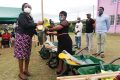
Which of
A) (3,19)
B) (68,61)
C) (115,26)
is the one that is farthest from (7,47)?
(115,26)

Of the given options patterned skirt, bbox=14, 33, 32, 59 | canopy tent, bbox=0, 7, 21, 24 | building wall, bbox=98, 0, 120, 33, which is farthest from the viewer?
building wall, bbox=98, 0, 120, 33

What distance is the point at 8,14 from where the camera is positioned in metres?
19.1

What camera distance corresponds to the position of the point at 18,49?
23.4 feet

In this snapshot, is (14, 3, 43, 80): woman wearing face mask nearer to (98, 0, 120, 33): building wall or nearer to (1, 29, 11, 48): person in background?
(1, 29, 11, 48): person in background

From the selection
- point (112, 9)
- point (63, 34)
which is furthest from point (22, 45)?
point (112, 9)

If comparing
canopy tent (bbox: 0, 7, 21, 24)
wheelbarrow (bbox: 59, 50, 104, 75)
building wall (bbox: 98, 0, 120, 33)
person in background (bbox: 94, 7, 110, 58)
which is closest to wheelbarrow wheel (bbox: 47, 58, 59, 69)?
wheelbarrow (bbox: 59, 50, 104, 75)

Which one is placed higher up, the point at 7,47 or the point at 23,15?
the point at 23,15

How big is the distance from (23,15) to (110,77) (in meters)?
3.12

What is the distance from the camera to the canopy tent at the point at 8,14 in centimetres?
1870

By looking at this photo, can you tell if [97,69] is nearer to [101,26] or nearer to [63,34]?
[63,34]

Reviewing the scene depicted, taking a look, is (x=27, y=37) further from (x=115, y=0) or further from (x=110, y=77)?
(x=115, y=0)

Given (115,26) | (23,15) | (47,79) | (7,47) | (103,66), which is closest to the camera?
(103,66)

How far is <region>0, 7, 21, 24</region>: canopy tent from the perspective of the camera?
61.4 feet

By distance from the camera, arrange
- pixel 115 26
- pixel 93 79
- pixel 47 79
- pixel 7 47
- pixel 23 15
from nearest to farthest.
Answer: pixel 93 79, pixel 23 15, pixel 47 79, pixel 7 47, pixel 115 26
